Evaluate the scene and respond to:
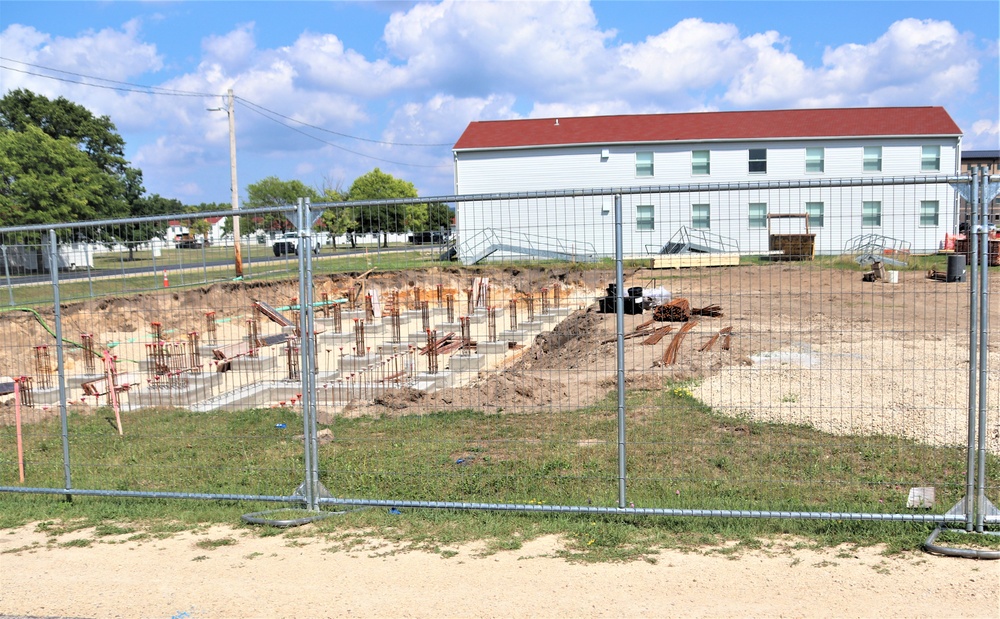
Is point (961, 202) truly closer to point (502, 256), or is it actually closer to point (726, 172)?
point (502, 256)

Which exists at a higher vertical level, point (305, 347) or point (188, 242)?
point (188, 242)

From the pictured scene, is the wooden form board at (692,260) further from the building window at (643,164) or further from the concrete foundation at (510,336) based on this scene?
the building window at (643,164)

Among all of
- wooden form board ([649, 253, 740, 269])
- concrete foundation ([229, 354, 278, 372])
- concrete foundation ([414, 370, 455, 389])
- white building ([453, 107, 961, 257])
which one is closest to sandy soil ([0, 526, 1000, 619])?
wooden form board ([649, 253, 740, 269])

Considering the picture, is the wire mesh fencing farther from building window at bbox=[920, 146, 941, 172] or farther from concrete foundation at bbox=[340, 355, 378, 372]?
building window at bbox=[920, 146, 941, 172]

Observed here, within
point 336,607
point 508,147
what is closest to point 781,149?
point 508,147

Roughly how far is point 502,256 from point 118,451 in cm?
513

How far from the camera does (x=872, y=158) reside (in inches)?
1483

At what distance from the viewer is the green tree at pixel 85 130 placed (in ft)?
144

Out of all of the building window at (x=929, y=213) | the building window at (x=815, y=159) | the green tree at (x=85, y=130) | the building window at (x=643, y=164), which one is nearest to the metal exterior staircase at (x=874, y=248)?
the building window at (x=929, y=213)

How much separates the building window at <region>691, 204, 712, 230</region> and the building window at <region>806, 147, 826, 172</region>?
34.5 m

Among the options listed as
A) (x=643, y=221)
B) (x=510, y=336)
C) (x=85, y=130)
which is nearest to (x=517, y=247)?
(x=643, y=221)

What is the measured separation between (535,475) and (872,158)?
36903 millimetres

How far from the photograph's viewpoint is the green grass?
5672 mm

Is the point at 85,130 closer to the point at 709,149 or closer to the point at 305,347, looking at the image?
the point at 709,149
